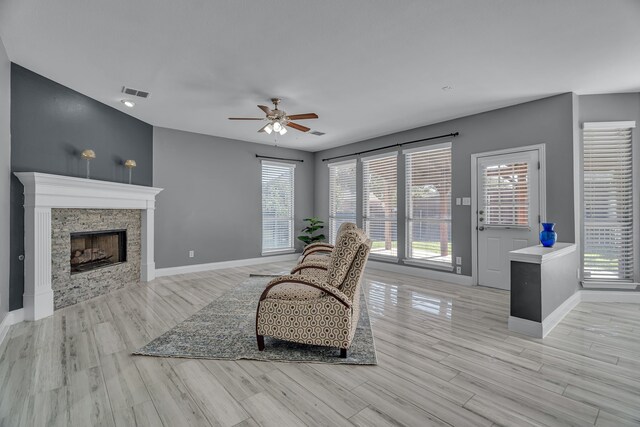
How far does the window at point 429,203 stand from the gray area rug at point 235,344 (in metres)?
2.47

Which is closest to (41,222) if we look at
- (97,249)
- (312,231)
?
(97,249)

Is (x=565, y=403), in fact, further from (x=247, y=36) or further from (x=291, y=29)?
(x=247, y=36)

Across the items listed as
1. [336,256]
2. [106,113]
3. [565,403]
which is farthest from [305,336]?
[106,113]

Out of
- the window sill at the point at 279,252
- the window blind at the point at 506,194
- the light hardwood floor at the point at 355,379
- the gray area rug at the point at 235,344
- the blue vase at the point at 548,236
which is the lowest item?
the light hardwood floor at the point at 355,379

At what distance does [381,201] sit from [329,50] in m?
3.77

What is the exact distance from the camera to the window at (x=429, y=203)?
513cm

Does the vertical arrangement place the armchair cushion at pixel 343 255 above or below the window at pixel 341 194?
below

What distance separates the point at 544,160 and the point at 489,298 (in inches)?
81.1

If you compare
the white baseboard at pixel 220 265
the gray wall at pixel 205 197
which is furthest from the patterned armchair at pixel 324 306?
the gray wall at pixel 205 197

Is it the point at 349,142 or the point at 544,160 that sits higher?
the point at 349,142

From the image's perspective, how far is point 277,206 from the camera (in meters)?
7.05

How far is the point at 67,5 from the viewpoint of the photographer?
87.3 inches

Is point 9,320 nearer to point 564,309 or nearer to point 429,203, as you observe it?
point 429,203

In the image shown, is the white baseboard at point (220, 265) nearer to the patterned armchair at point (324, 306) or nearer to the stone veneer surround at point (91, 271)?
the stone veneer surround at point (91, 271)
